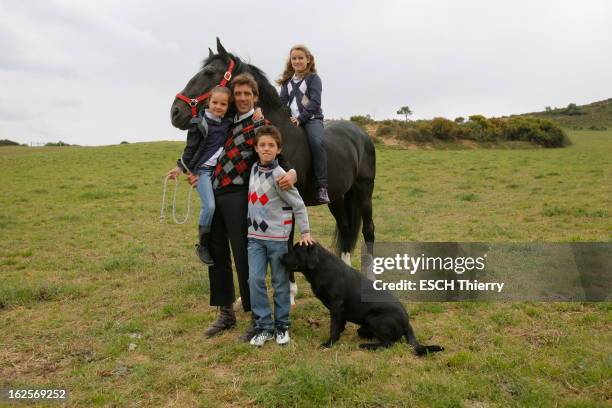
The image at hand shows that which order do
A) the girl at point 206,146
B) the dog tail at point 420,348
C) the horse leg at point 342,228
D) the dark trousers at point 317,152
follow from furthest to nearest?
the horse leg at point 342,228 < the dark trousers at point 317,152 < the girl at point 206,146 < the dog tail at point 420,348

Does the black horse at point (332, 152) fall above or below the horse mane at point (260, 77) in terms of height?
below

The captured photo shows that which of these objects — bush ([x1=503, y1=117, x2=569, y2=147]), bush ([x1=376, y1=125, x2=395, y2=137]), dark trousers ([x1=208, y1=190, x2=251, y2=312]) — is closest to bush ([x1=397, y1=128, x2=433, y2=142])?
bush ([x1=376, y1=125, x2=395, y2=137])

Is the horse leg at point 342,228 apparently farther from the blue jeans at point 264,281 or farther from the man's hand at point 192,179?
the man's hand at point 192,179

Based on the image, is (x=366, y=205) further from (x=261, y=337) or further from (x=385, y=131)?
(x=385, y=131)

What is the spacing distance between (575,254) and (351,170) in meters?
3.60

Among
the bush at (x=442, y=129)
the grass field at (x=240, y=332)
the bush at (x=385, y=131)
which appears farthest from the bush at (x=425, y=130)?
the grass field at (x=240, y=332)

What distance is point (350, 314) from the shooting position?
4.22m

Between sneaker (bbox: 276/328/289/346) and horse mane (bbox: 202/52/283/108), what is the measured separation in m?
2.25

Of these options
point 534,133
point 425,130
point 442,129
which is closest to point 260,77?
point 425,130

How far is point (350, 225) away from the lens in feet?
22.0

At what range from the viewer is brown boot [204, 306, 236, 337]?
4.64m

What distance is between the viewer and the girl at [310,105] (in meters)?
5.11

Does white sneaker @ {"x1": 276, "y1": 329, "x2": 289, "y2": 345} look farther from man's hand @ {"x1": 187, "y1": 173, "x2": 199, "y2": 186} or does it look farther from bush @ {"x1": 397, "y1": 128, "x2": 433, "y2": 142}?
bush @ {"x1": 397, "y1": 128, "x2": 433, "y2": 142}

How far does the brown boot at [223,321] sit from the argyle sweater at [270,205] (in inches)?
39.6
